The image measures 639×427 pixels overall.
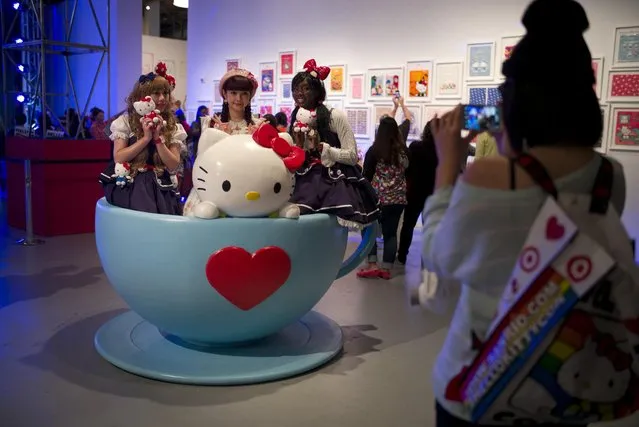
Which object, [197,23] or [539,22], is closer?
[539,22]

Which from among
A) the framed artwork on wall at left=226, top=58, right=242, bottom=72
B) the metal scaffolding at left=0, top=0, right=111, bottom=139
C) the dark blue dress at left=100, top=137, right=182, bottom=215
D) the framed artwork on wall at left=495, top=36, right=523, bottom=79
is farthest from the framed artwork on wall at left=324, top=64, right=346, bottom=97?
the dark blue dress at left=100, top=137, right=182, bottom=215

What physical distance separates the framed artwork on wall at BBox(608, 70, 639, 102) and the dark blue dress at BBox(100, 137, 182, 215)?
467 cm

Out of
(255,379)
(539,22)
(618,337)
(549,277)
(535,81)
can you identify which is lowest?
(255,379)

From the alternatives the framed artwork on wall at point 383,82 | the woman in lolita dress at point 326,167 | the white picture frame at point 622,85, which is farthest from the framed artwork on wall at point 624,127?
the woman in lolita dress at point 326,167

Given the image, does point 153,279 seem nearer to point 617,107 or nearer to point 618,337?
point 618,337

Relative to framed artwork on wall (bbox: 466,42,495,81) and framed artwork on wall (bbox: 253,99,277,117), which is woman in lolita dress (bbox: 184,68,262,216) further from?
framed artwork on wall (bbox: 253,99,277,117)

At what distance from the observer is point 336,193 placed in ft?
11.3

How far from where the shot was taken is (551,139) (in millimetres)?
1195

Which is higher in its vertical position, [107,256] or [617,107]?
[617,107]

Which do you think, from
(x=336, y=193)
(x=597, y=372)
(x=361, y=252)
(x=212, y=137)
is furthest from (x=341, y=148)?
(x=597, y=372)

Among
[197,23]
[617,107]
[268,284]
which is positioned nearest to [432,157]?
[617,107]

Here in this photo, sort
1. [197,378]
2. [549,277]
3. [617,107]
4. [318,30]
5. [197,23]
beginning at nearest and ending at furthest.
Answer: [549,277], [197,378], [617,107], [318,30], [197,23]

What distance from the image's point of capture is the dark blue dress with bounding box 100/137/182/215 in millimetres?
3457

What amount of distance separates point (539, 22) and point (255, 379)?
2.30 meters
